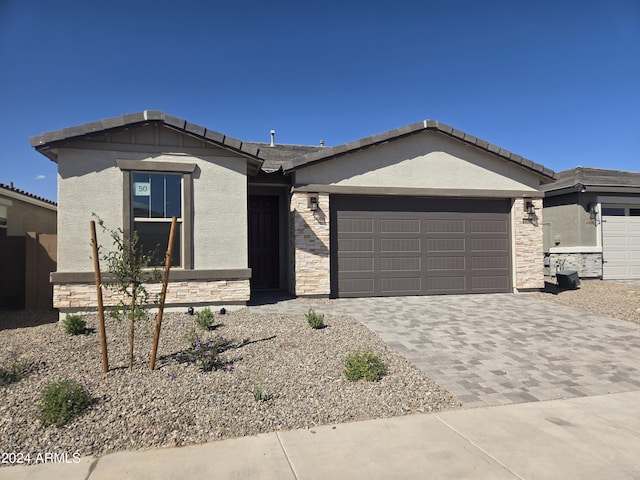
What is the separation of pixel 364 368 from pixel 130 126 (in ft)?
21.8

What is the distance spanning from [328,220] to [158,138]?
173 inches

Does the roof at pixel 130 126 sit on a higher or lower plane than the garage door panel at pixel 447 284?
higher

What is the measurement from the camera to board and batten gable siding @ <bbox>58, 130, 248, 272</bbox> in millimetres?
7555

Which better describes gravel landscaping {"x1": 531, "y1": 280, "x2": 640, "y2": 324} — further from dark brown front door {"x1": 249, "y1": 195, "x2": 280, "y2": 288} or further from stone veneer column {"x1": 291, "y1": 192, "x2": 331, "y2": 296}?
dark brown front door {"x1": 249, "y1": 195, "x2": 280, "y2": 288}

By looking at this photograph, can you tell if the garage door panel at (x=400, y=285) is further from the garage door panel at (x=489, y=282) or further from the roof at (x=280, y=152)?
the roof at (x=280, y=152)

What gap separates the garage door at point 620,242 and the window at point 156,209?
1462cm

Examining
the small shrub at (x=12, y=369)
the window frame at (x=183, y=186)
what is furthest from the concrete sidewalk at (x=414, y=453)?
the window frame at (x=183, y=186)

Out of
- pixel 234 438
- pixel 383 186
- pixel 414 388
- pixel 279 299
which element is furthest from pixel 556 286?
pixel 234 438

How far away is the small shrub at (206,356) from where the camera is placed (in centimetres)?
484

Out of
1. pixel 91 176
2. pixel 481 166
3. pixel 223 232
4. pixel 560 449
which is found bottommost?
pixel 560 449

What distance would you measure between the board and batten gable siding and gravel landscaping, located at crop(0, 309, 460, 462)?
2075 millimetres

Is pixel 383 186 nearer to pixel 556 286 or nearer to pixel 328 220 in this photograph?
pixel 328 220

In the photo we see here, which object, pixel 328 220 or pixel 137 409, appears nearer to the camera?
pixel 137 409

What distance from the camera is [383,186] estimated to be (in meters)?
10.2
